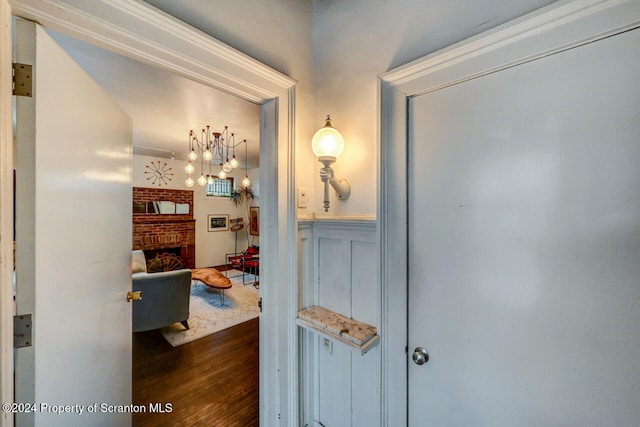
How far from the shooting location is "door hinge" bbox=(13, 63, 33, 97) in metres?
0.70

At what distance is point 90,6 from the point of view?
737 mm

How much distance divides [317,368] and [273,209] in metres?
1.01

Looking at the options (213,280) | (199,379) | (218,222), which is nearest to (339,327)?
(199,379)

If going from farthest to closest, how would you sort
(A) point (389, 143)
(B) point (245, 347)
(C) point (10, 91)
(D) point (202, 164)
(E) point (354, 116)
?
1. (D) point (202, 164)
2. (B) point (245, 347)
3. (E) point (354, 116)
4. (A) point (389, 143)
5. (C) point (10, 91)

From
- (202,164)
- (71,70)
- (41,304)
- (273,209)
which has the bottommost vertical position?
(41,304)

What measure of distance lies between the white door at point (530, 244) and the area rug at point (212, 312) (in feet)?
8.93

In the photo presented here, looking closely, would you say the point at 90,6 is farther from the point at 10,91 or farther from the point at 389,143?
the point at 389,143

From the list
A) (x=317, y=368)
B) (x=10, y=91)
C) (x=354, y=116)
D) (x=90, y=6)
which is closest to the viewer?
(x=10, y=91)

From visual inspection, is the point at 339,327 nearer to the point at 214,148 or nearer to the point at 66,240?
the point at 66,240

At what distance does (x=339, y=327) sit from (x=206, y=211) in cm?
598

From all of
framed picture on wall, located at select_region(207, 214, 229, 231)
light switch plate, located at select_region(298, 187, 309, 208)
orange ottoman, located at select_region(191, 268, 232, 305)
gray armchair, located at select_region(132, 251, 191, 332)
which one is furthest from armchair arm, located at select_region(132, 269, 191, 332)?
framed picture on wall, located at select_region(207, 214, 229, 231)

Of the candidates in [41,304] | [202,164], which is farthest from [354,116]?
[202,164]

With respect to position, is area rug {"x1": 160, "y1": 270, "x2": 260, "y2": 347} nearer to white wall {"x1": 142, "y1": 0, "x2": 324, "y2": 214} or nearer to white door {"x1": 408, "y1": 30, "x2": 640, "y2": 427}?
white wall {"x1": 142, "y1": 0, "x2": 324, "y2": 214}

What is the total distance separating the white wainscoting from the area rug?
202 cm
